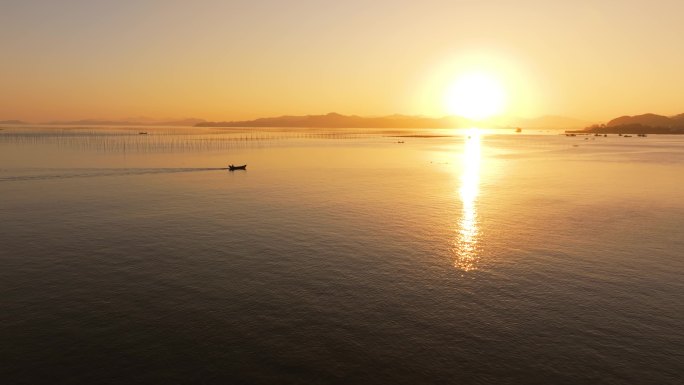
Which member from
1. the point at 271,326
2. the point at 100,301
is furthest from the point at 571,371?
the point at 100,301

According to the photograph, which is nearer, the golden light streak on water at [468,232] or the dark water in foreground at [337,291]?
the dark water in foreground at [337,291]

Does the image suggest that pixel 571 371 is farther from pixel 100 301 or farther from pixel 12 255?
pixel 12 255

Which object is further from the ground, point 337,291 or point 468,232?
point 468,232

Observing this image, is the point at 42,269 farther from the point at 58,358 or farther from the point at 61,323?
the point at 58,358

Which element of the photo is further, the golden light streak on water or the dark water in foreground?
the golden light streak on water

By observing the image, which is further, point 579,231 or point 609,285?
point 579,231

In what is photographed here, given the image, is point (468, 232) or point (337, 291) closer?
point (337, 291)

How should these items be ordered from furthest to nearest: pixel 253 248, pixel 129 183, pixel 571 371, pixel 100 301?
pixel 129 183
pixel 253 248
pixel 100 301
pixel 571 371

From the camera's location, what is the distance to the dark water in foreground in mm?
22344

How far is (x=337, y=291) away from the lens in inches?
1233

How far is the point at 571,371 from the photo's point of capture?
A: 22.0 metres

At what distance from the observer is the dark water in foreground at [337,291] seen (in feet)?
73.3

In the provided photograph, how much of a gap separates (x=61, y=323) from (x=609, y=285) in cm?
3850

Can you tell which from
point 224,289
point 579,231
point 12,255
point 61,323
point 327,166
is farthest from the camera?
point 327,166
